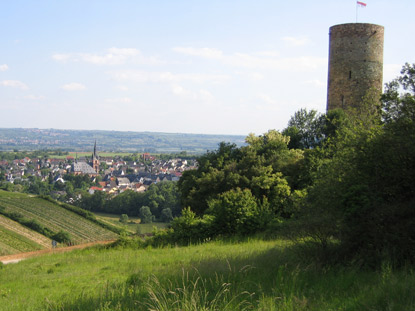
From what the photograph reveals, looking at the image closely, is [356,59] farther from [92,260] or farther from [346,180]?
[92,260]

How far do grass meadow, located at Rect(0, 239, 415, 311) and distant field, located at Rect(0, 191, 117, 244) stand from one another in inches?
1282

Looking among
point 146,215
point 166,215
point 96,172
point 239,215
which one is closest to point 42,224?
point 146,215

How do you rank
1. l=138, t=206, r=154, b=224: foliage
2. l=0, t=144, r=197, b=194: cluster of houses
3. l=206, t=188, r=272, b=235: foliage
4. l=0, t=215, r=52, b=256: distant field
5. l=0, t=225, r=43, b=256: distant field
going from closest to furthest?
l=206, t=188, r=272, b=235: foliage < l=0, t=225, r=43, b=256: distant field < l=0, t=215, r=52, b=256: distant field < l=138, t=206, r=154, b=224: foliage < l=0, t=144, r=197, b=194: cluster of houses

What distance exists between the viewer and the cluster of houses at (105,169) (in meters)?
112

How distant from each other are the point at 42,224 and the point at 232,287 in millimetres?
37894

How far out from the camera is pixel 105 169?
502ft

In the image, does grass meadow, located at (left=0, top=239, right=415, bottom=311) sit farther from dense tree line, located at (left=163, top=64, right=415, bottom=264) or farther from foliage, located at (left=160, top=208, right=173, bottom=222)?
foliage, located at (left=160, top=208, right=173, bottom=222)

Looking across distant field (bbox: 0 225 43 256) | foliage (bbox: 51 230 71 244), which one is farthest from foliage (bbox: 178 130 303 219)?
foliage (bbox: 51 230 71 244)

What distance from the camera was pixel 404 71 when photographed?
8.73 m

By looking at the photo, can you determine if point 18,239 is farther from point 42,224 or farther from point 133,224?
point 133,224

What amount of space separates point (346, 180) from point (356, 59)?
12966mm

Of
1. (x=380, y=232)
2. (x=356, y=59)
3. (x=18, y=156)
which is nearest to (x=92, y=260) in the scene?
(x=380, y=232)

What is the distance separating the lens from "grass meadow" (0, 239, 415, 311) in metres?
4.48

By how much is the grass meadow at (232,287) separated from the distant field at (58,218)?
32.6 m
